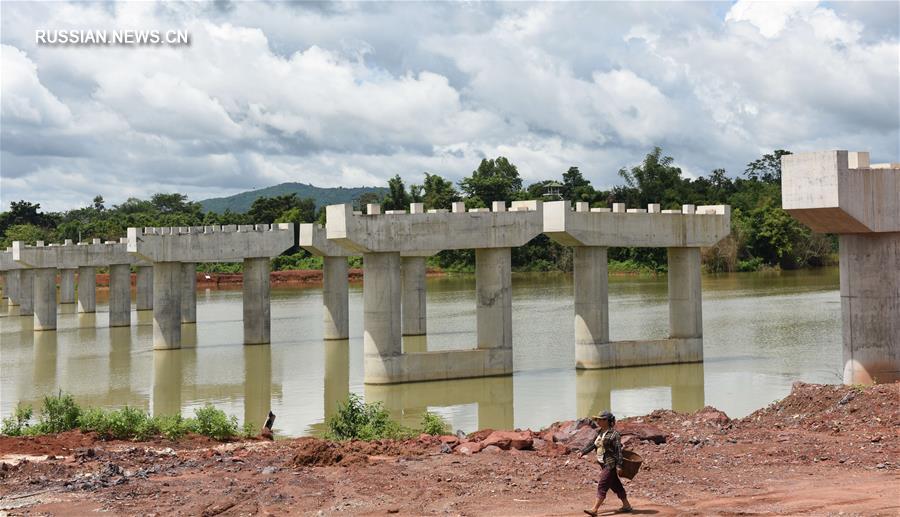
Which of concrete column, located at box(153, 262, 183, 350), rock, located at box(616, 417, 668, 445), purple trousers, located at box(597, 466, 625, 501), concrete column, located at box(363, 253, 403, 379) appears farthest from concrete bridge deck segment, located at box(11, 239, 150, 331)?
purple trousers, located at box(597, 466, 625, 501)

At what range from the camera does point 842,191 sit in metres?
20.7

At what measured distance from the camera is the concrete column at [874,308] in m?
21.5

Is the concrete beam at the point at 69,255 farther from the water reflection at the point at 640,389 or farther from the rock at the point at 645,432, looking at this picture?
the rock at the point at 645,432

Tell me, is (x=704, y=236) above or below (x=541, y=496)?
above

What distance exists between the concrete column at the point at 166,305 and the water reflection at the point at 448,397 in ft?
45.5

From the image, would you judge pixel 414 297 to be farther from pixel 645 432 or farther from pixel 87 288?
pixel 645 432

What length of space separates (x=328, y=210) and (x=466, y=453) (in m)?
14.0

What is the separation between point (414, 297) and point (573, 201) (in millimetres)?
53072

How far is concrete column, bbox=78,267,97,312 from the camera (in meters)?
59.6

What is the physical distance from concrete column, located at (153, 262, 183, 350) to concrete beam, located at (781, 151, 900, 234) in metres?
24.8

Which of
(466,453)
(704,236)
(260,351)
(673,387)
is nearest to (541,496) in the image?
(466,453)

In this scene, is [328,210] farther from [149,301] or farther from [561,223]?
[149,301]

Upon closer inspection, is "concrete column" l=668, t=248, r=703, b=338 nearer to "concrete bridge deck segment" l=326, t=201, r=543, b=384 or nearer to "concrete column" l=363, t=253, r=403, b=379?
"concrete bridge deck segment" l=326, t=201, r=543, b=384

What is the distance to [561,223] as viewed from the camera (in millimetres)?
29594
